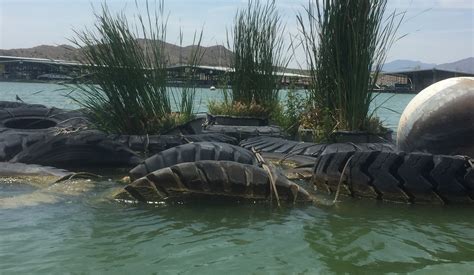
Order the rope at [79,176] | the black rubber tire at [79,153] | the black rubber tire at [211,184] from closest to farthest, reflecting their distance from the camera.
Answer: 1. the black rubber tire at [211,184]
2. the rope at [79,176]
3. the black rubber tire at [79,153]

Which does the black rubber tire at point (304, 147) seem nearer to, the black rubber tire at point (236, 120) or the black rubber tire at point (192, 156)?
the black rubber tire at point (192, 156)

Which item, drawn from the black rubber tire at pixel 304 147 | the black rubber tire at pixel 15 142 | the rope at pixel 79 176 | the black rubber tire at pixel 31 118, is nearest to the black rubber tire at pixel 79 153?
the black rubber tire at pixel 15 142

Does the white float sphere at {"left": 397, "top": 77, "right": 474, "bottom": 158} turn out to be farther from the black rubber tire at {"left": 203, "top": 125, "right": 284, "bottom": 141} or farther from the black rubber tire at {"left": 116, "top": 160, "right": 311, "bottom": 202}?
the black rubber tire at {"left": 203, "top": 125, "right": 284, "bottom": 141}

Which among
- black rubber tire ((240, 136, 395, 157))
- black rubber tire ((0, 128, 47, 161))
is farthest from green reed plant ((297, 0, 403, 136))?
black rubber tire ((0, 128, 47, 161))

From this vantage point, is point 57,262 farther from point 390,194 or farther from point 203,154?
point 390,194

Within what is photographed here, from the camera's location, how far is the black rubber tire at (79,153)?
270 inches

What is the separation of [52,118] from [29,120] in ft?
1.80

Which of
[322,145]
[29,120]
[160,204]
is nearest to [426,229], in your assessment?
[160,204]

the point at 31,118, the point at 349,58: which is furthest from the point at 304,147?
the point at 31,118

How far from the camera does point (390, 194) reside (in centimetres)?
520

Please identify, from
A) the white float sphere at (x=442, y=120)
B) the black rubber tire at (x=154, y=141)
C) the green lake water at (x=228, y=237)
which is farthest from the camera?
the black rubber tire at (x=154, y=141)

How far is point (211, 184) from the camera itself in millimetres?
4922

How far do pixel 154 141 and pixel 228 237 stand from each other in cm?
384

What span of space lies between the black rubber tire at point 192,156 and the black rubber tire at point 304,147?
1468 millimetres
